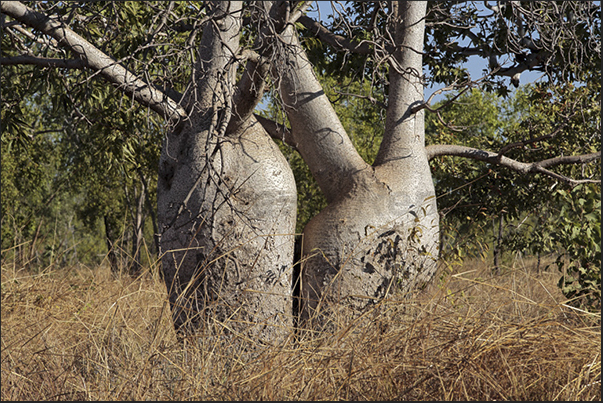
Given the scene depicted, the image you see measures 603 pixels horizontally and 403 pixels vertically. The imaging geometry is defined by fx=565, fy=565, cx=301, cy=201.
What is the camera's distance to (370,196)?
412 cm

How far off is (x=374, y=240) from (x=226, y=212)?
1054 mm

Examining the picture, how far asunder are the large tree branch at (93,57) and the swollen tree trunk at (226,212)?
0.22 meters

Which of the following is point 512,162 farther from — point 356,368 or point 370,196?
point 356,368

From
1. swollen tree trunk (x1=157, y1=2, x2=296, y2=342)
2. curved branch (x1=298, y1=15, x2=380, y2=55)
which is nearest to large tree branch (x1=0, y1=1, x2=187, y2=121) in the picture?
swollen tree trunk (x1=157, y1=2, x2=296, y2=342)

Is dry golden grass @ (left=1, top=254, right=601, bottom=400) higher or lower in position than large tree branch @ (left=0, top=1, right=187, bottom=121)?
lower

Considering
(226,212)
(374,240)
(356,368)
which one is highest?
(226,212)

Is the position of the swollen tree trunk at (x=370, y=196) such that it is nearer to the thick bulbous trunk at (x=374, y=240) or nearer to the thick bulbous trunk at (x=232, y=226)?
the thick bulbous trunk at (x=374, y=240)

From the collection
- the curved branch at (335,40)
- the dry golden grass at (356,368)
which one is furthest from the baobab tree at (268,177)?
the curved branch at (335,40)

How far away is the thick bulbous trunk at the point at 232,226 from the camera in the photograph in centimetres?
371

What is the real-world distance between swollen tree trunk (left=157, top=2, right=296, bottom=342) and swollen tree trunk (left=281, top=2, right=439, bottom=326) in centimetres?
32

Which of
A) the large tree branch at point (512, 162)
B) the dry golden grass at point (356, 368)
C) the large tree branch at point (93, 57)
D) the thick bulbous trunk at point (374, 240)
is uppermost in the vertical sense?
the large tree branch at point (93, 57)

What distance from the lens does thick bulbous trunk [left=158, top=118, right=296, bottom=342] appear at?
12.2 feet

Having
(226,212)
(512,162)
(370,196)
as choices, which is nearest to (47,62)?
(226,212)

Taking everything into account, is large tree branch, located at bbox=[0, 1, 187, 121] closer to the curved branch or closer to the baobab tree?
the baobab tree
